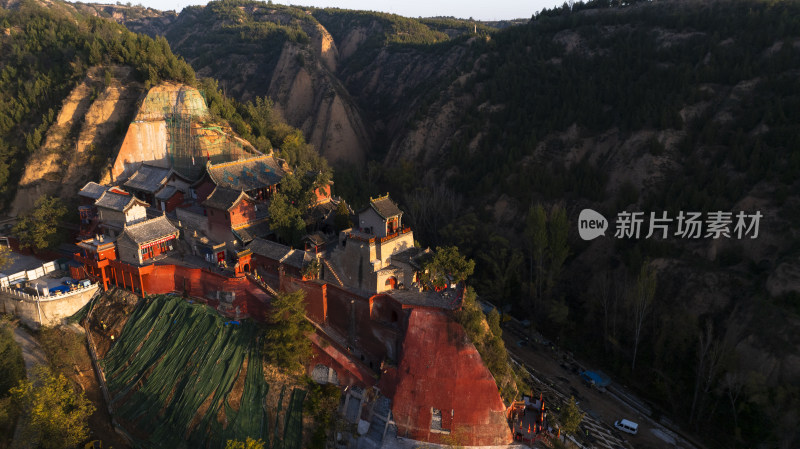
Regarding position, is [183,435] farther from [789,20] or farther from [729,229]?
[789,20]

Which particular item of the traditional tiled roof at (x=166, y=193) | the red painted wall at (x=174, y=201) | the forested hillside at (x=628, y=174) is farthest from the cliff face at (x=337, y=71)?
the traditional tiled roof at (x=166, y=193)

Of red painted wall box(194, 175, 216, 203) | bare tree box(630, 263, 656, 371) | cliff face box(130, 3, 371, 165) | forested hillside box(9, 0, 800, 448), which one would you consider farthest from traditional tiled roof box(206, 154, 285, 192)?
cliff face box(130, 3, 371, 165)

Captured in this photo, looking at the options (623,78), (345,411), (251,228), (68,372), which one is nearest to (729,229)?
(623,78)

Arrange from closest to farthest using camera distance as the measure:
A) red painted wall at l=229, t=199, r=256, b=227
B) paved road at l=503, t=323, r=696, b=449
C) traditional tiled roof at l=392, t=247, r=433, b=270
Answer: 1. traditional tiled roof at l=392, t=247, r=433, b=270
2. paved road at l=503, t=323, r=696, b=449
3. red painted wall at l=229, t=199, r=256, b=227

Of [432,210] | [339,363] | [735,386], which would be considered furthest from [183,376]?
[735,386]

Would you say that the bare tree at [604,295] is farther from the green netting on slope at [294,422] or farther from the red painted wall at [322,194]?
the green netting on slope at [294,422]

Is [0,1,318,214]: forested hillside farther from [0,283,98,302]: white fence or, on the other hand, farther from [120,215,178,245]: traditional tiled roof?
[0,283,98,302]: white fence
